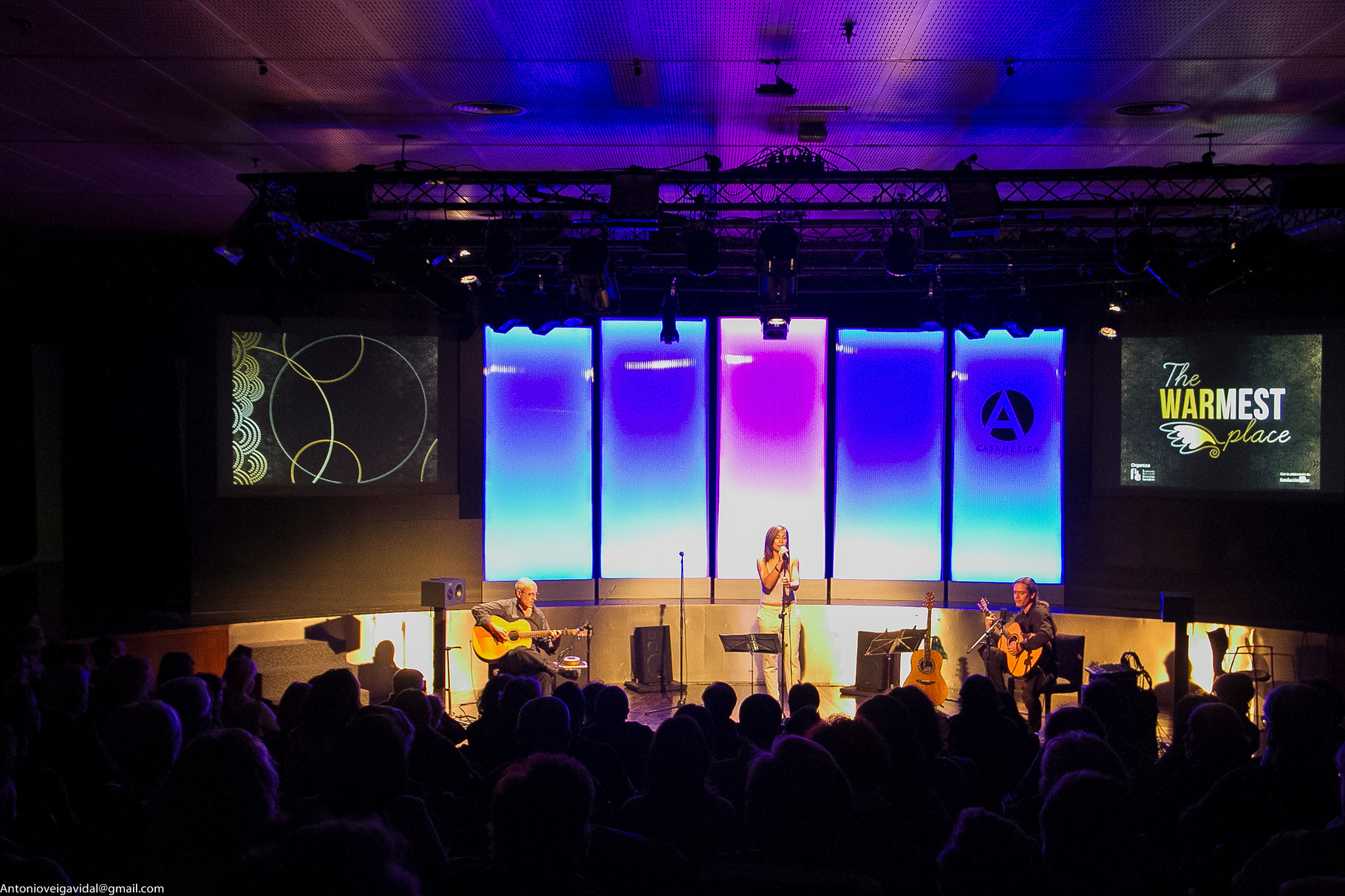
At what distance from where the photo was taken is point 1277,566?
9219 mm

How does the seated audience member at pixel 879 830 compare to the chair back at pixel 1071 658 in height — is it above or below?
above

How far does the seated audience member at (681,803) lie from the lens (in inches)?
119

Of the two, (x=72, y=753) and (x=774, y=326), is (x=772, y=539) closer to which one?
(x=774, y=326)

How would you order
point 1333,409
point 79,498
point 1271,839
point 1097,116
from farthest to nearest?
point 79,498
point 1333,409
point 1097,116
point 1271,839

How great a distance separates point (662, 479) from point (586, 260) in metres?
3.58

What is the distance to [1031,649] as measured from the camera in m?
8.11

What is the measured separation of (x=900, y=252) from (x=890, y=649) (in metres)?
3.66

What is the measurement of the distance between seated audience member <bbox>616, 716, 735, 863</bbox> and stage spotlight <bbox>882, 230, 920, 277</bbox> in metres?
5.30

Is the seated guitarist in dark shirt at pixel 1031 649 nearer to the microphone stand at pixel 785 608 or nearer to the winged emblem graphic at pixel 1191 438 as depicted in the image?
the microphone stand at pixel 785 608

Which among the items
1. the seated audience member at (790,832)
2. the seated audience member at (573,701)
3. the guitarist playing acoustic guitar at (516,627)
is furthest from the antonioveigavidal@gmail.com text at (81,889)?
the guitarist playing acoustic guitar at (516,627)

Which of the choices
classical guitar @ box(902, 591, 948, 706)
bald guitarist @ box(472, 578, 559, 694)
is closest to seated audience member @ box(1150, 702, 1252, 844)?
classical guitar @ box(902, 591, 948, 706)

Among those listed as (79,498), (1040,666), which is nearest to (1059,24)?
(1040,666)

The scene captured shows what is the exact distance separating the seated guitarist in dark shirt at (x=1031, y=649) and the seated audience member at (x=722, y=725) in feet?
14.4

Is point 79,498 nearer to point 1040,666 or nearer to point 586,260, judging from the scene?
point 586,260
